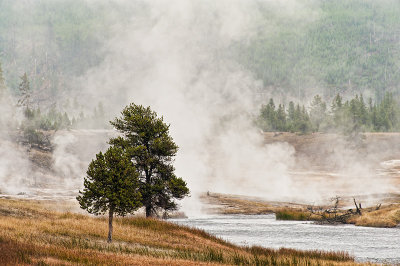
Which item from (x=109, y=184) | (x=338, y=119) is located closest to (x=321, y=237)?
(x=109, y=184)

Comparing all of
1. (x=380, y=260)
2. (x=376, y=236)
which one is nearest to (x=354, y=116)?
(x=376, y=236)

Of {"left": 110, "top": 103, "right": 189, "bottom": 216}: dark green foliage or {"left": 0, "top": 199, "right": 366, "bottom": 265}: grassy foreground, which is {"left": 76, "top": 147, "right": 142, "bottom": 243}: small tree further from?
{"left": 110, "top": 103, "right": 189, "bottom": 216}: dark green foliage

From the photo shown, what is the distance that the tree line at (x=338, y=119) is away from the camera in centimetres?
16012

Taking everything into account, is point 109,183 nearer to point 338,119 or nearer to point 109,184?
point 109,184

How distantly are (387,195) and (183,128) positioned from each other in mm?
89257

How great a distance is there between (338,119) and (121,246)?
142513 millimetres

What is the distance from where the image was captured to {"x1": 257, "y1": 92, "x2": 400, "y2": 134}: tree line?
160125 millimetres

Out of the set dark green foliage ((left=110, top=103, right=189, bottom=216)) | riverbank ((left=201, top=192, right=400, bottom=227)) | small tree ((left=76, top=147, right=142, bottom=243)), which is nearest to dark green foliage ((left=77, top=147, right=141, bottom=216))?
small tree ((left=76, top=147, right=142, bottom=243))

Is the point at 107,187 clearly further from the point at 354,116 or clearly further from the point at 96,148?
the point at 354,116

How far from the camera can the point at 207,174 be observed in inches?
5032

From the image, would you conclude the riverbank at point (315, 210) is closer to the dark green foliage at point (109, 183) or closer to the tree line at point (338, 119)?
the dark green foliage at point (109, 183)

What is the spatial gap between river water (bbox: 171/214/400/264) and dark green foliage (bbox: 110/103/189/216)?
6862 millimetres

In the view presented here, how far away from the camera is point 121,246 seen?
29.2 metres

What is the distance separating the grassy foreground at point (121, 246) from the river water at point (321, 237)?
584cm
